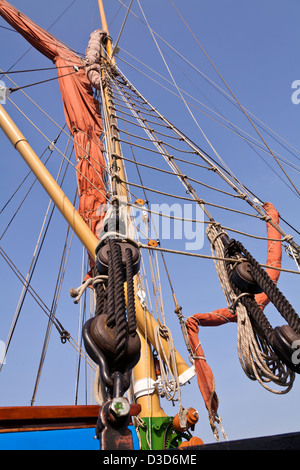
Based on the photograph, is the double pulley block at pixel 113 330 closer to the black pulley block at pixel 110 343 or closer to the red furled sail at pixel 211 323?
the black pulley block at pixel 110 343

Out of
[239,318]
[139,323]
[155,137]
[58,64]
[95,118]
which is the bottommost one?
[239,318]

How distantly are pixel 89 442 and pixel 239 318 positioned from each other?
1.16 metres

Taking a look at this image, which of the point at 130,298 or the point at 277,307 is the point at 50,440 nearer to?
the point at 130,298

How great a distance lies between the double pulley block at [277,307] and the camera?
4.75 ft

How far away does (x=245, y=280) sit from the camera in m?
1.86

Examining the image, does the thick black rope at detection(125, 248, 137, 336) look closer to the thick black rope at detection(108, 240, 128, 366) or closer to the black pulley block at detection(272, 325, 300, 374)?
the thick black rope at detection(108, 240, 128, 366)

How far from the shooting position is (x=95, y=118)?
21.7 ft

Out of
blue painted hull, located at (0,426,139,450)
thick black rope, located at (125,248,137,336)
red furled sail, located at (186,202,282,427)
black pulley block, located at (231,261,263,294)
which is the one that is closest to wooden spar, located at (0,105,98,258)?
red furled sail, located at (186,202,282,427)

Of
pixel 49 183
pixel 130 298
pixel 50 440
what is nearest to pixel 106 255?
pixel 130 298

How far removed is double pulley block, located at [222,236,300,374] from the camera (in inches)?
56.9

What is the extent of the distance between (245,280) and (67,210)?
259 cm

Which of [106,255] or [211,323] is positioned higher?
[211,323]

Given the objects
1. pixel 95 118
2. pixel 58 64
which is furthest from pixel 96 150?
pixel 58 64
